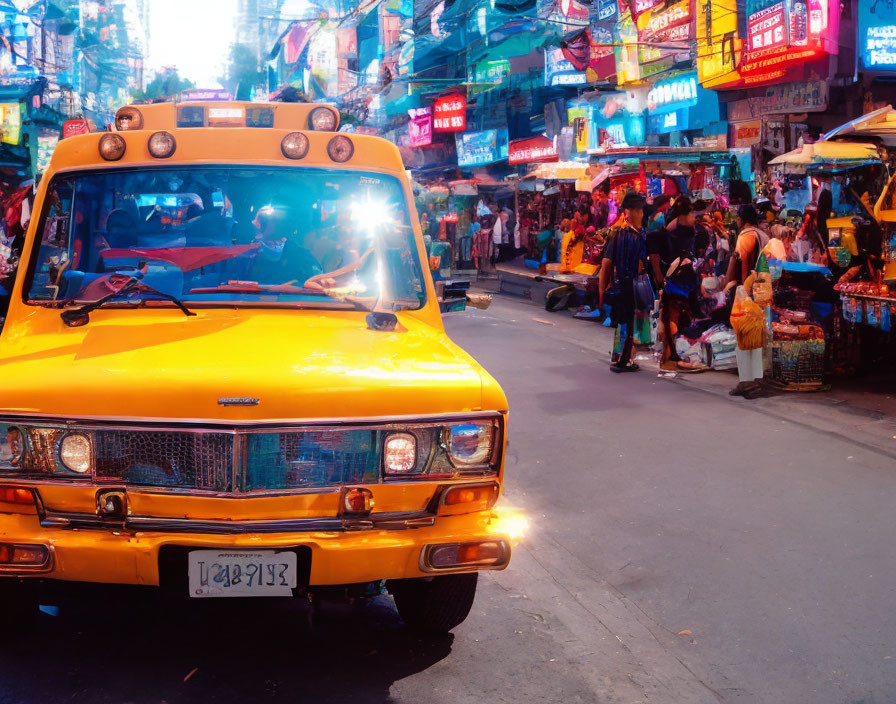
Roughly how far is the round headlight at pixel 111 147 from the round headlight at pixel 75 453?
176 cm

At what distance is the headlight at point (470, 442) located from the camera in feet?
12.2

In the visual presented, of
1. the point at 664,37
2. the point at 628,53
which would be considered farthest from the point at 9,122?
the point at 664,37

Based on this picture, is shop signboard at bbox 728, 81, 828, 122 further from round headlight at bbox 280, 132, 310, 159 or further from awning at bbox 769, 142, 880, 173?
round headlight at bbox 280, 132, 310, 159

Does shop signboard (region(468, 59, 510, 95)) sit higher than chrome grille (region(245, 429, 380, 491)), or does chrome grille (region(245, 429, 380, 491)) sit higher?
shop signboard (region(468, 59, 510, 95))

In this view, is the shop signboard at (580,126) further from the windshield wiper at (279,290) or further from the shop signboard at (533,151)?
the windshield wiper at (279,290)

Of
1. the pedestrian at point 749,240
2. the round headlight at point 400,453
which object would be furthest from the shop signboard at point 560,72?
the round headlight at point 400,453

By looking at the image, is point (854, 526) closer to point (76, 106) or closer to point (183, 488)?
point (183, 488)

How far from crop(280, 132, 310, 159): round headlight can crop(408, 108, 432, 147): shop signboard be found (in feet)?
98.9

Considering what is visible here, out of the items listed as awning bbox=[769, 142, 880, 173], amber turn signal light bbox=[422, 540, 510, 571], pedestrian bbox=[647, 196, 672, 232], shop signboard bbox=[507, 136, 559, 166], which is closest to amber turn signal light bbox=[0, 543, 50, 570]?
amber turn signal light bbox=[422, 540, 510, 571]

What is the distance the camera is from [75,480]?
11.6 feet

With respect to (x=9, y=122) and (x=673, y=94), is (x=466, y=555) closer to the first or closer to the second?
(x=673, y=94)

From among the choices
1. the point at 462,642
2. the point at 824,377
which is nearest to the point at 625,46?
the point at 824,377

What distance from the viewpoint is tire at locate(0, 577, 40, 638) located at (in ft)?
13.3

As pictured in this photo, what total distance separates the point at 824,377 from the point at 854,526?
5544 millimetres
